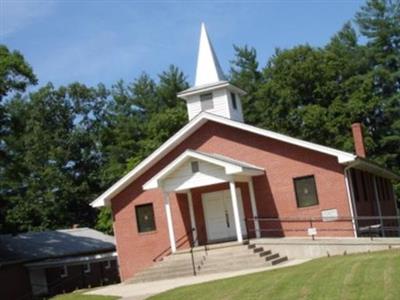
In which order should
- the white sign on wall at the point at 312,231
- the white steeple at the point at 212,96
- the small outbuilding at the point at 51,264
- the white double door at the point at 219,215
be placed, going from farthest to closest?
1. the small outbuilding at the point at 51,264
2. the white steeple at the point at 212,96
3. the white double door at the point at 219,215
4. the white sign on wall at the point at 312,231

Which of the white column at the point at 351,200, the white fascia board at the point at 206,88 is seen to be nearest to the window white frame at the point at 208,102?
the white fascia board at the point at 206,88

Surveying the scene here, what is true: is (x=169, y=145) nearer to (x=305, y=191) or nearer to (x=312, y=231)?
(x=305, y=191)

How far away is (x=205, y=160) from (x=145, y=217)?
5.10m

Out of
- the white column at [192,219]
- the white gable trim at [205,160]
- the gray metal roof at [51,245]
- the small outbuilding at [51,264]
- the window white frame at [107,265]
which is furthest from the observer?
the window white frame at [107,265]

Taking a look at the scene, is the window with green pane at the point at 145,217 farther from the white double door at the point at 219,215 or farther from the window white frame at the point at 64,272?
the window white frame at the point at 64,272

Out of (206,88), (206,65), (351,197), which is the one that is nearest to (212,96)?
(206,88)

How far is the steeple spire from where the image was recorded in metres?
34.3

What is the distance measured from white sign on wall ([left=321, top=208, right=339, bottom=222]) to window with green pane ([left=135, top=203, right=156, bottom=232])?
7.62 m

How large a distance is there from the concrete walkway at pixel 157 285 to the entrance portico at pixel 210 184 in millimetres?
3204

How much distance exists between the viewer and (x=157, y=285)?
2473 cm

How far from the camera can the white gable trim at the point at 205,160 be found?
27.8 meters

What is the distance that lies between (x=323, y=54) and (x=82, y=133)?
24.4m

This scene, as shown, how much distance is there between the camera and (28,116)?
6550 centimetres

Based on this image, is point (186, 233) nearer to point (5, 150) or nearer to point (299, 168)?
point (299, 168)
